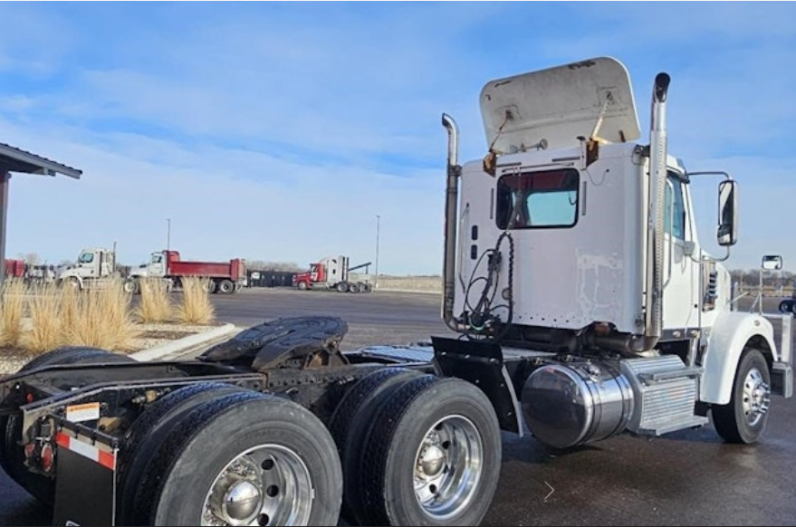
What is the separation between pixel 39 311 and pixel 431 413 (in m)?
8.41

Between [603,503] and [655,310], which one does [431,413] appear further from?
[655,310]

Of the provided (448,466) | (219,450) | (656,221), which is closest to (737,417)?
(656,221)

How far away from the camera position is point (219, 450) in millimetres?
3213

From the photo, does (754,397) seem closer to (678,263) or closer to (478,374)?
(678,263)

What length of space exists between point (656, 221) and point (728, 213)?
1.09 metres

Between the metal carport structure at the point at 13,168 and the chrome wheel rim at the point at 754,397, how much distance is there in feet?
44.8

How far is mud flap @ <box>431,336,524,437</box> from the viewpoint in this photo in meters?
5.20

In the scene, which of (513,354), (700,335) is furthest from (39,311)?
(700,335)

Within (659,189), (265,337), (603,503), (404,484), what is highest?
(659,189)

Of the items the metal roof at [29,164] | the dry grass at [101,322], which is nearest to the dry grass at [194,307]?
the metal roof at [29,164]

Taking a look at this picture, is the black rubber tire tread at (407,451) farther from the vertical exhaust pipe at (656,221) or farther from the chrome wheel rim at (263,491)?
the vertical exhaust pipe at (656,221)

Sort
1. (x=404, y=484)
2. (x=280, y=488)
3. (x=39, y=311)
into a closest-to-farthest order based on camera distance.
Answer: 1. (x=280, y=488)
2. (x=404, y=484)
3. (x=39, y=311)

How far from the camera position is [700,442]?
6.95 meters

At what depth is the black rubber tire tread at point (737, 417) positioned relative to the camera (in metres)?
6.71
